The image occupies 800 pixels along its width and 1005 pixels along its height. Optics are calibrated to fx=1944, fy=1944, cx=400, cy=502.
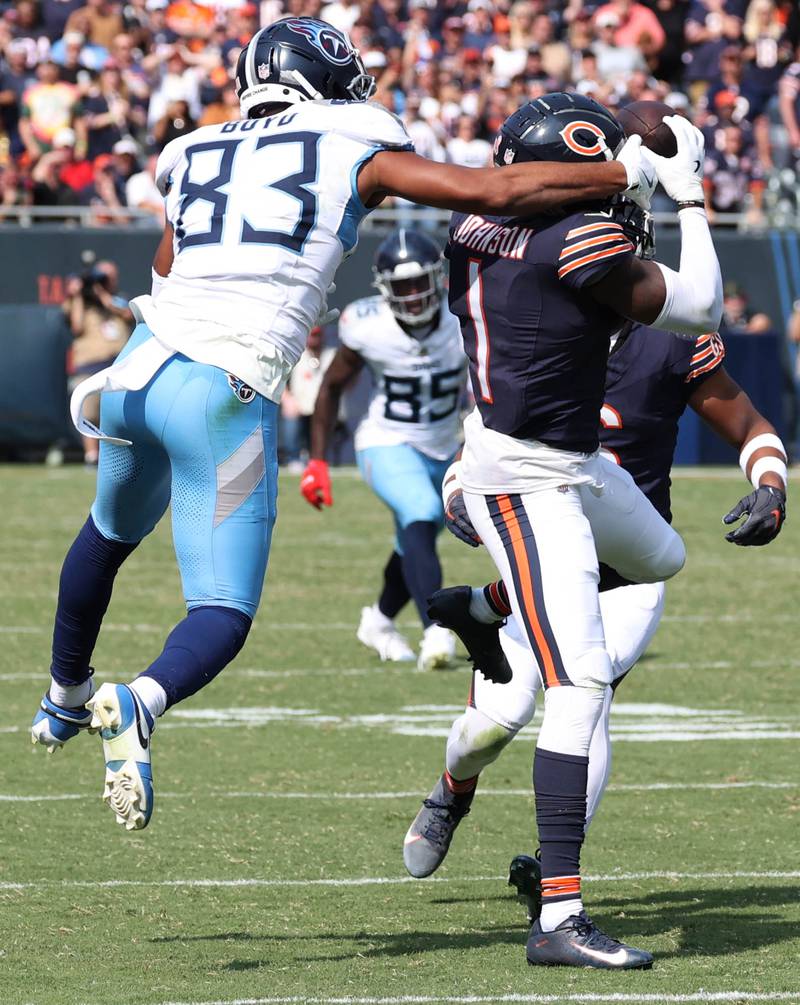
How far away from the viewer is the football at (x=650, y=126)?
4.46 m

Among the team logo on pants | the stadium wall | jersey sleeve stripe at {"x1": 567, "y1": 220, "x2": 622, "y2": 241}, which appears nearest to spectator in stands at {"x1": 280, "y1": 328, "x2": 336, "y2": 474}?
the stadium wall

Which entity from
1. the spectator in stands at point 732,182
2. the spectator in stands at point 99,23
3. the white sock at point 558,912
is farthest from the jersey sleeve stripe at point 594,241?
the spectator in stands at point 99,23

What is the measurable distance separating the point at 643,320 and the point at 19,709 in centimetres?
383

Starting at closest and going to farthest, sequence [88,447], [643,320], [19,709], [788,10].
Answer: [643,320] < [19,709] < [88,447] < [788,10]

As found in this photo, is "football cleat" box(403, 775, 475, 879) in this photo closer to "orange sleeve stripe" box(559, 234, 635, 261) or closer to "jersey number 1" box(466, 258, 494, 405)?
"jersey number 1" box(466, 258, 494, 405)

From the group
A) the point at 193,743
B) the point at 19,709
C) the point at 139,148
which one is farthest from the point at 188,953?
the point at 139,148

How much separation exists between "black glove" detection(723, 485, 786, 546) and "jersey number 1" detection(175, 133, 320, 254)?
1101 mm

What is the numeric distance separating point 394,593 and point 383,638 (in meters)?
0.21

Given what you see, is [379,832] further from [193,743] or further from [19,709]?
[19,709]

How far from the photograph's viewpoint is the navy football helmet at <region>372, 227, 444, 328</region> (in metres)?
8.71

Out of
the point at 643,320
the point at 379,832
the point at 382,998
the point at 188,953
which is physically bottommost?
the point at 379,832

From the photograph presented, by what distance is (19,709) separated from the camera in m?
7.04

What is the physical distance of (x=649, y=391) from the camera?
4844 mm

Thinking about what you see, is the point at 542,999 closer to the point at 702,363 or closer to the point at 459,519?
the point at 459,519
